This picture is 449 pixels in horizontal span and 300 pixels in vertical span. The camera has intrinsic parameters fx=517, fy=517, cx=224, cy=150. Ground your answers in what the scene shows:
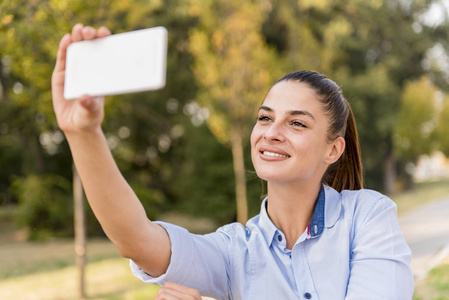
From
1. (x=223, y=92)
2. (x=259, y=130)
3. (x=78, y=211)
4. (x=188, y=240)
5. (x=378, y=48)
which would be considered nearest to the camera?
(x=188, y=240)

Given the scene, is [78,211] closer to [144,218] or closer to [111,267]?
[111,267]

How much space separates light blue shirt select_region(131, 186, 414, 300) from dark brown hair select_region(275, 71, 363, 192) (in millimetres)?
276

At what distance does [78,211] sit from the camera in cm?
644

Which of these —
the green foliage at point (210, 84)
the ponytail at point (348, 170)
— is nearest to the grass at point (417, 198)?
the green foliage at point (210, 84)

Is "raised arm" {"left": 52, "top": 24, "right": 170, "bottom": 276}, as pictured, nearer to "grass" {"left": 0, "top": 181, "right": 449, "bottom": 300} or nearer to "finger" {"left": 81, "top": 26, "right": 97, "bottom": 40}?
"finger" {"left": 81, "top": 26, "right": 97, "bottom": 40}

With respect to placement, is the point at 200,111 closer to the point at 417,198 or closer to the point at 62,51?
the point at 417,198

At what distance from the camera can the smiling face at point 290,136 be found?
162 cm

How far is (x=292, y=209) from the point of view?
69.8 inches

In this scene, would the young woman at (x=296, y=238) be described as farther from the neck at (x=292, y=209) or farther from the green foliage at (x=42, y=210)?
the green foliage at (x=42, y=210)

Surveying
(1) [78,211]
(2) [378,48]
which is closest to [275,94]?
(1) [78,211]

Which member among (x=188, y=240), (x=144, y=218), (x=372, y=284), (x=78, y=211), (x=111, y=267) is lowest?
(x=111, y=267)

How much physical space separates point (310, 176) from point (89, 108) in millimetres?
899

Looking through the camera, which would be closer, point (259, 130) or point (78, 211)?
point (259, 130)

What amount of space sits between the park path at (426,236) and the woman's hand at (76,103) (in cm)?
474
